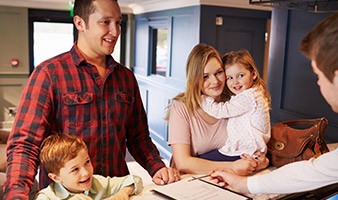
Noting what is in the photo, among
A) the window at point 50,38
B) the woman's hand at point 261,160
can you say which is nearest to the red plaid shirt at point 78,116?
the woman's hand at point 261,160

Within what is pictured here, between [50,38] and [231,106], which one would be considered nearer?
[231,106]

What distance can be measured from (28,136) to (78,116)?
21 centimetres

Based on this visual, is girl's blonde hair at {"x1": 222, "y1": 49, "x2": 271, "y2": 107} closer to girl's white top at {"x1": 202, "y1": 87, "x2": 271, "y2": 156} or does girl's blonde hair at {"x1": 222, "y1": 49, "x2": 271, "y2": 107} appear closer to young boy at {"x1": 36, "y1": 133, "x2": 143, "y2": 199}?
girl's white top at {"x1": 202, "y1": 87, "x2": 271, "y2": 156}

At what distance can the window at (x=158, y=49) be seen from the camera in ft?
18.6

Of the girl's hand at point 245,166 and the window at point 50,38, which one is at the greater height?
the window at point 50,38

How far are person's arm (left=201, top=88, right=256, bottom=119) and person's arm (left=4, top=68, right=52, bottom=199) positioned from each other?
73 centimetres

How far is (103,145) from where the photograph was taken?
1495 mm

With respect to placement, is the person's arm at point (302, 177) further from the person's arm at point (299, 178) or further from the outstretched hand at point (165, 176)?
the outstretched hand at point (165, 176)

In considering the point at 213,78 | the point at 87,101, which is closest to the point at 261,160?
the point at 213,78

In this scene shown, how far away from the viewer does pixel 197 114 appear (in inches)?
68.6

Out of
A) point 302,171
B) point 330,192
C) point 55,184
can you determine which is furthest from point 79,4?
point 330,192

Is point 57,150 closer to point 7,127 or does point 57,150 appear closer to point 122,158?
point 122,158

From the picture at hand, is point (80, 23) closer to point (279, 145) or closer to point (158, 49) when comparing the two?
point (279, 145)

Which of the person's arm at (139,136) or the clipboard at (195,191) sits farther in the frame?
Answer: the person's arm at (139,136)
